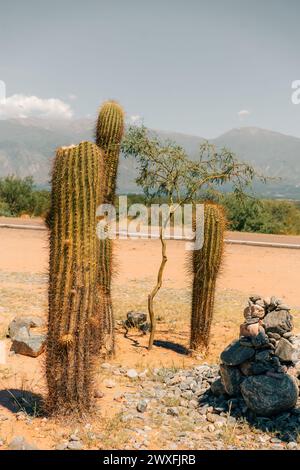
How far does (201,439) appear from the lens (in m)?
5.59

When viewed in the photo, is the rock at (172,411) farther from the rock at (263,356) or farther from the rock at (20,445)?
the rock at (20,445)

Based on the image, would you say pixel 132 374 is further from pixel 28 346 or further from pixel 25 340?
pixel 25 340

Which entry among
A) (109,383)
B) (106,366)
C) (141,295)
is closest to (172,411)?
(109,383)

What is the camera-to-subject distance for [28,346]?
796 cm

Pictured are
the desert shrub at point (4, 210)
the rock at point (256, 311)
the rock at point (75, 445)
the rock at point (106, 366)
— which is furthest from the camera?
the desert shrub at point (4, 210)

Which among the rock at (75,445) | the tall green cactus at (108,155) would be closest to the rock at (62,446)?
the rock at (75,445)

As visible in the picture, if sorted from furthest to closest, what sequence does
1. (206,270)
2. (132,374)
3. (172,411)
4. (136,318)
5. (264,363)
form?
(136,318), (206,270), (132,374), (264,363), (172,411)

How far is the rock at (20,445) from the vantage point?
4.95m

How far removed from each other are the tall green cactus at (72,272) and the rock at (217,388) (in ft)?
5.99

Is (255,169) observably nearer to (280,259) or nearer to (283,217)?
(280,259)

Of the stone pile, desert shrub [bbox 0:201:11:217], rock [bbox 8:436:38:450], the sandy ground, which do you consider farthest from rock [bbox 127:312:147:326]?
desert shrub [bbox 0:201:11:217]

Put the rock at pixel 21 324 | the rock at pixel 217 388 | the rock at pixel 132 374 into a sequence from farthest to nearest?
the rock at pixel 21 324
the rock at pixel 132 374
the rock at pixel 217 388

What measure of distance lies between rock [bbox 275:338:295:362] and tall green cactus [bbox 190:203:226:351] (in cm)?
231

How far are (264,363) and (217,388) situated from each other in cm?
77
